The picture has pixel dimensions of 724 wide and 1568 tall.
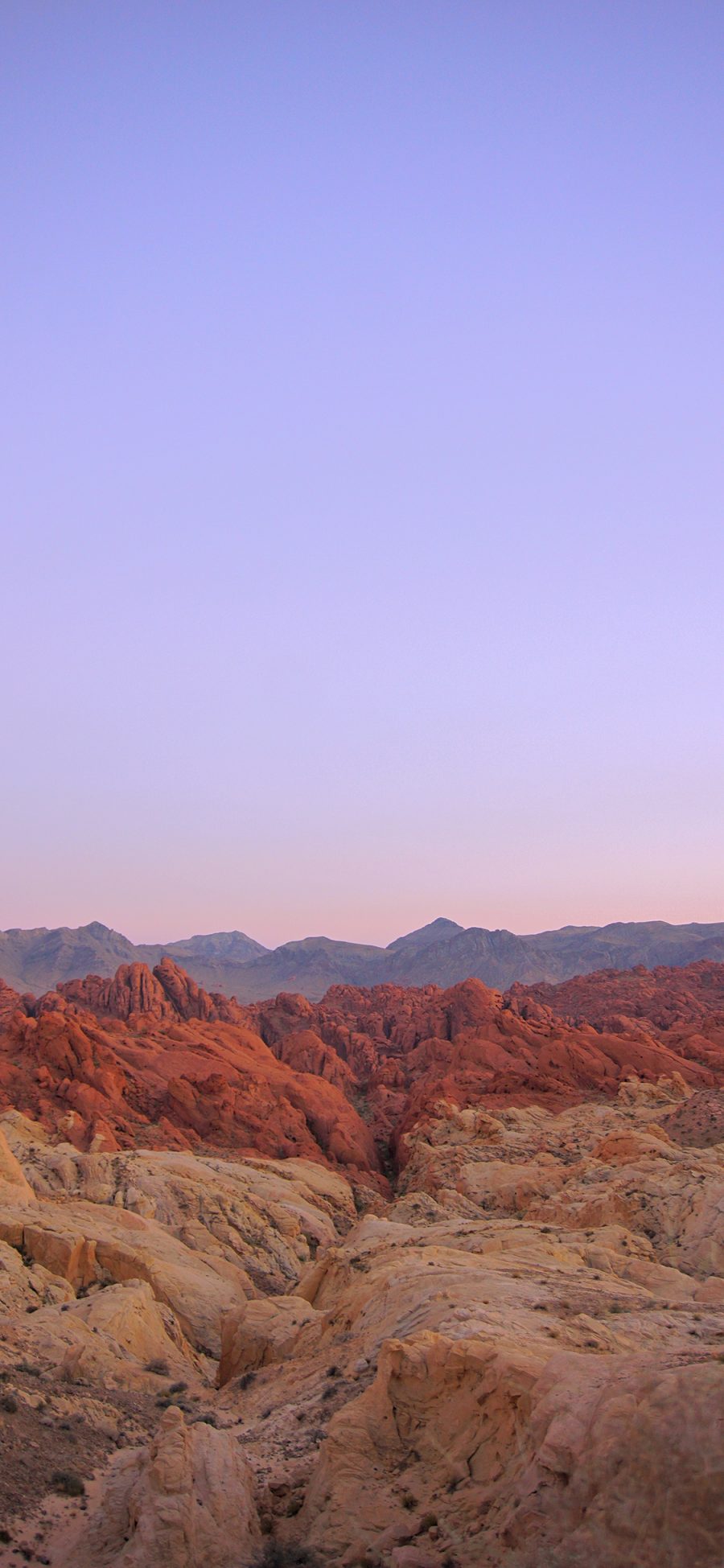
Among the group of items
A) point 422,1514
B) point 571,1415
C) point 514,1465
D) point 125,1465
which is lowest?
point 125,1465

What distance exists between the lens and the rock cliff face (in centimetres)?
1119

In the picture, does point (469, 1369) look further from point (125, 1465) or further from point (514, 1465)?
point (125, 1465)

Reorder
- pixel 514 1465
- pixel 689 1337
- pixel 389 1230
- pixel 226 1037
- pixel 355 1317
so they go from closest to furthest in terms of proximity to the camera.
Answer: pixel 514 1465, pixel 689 1337, pixel 355 1317, pixel 389 1230, pixel 226 1037

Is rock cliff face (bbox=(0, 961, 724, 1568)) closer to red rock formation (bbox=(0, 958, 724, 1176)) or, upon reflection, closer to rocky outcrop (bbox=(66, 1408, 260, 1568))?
rocky outcrop (bbox=(66, 1408, 260, 1568))

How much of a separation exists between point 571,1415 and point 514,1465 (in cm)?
154

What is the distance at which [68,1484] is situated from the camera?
619 inches

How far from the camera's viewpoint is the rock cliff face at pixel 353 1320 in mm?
11188

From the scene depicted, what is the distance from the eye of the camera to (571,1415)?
11305mm

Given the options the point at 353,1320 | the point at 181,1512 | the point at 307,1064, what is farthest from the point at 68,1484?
the point at 307,1064

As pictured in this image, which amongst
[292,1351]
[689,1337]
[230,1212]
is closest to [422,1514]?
[689,1337]

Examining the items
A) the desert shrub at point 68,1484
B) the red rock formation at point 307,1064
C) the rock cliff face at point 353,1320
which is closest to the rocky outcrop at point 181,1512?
the rock cliff face at point 353,1320

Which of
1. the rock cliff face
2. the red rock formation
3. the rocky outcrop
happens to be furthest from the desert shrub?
the red rock formation

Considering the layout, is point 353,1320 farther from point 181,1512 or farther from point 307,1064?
point 307,1064

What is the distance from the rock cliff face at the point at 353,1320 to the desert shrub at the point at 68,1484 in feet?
0.21
